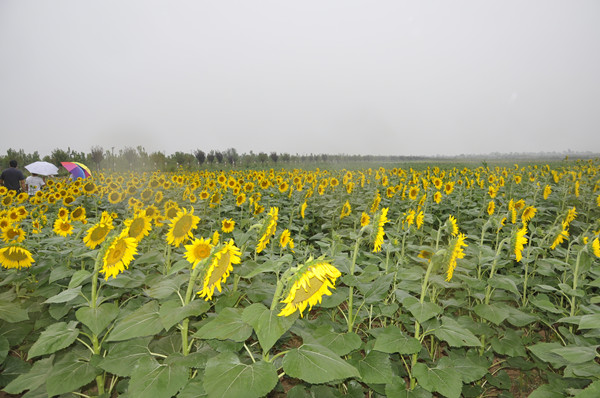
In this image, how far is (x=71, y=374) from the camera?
197cm

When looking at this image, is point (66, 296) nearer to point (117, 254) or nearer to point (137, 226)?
point (117, 254)

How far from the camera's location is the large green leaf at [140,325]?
1.67m

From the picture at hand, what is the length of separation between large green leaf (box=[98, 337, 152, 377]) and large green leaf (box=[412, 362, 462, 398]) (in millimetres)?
1608

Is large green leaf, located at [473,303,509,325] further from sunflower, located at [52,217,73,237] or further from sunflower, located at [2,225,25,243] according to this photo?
sunflower, located at [2,225,25,243]

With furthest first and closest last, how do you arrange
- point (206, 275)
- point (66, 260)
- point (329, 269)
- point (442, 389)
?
point (66, 260)
point (442, 389)
point (206, 275)
point (329, 269)

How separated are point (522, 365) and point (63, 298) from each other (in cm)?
350

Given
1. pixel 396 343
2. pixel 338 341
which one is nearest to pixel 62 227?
pixel 338 341

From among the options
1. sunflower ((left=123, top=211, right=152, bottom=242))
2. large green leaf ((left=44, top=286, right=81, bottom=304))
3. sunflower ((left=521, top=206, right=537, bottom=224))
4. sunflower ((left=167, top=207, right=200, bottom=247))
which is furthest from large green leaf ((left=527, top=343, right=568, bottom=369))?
sunflower ((left=521, top=206, right=537, bottom=224))

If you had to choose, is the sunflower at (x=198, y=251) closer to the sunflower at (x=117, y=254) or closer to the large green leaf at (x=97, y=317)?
the sunflower at (x=117, y=254)

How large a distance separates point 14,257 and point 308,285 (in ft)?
9.85

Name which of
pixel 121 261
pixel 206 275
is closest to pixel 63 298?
pixel 121 261

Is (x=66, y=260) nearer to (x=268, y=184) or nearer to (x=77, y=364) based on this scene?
(x=77, y=364)

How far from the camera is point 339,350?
1.98 meters

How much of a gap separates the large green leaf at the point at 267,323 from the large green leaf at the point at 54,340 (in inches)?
43.2
